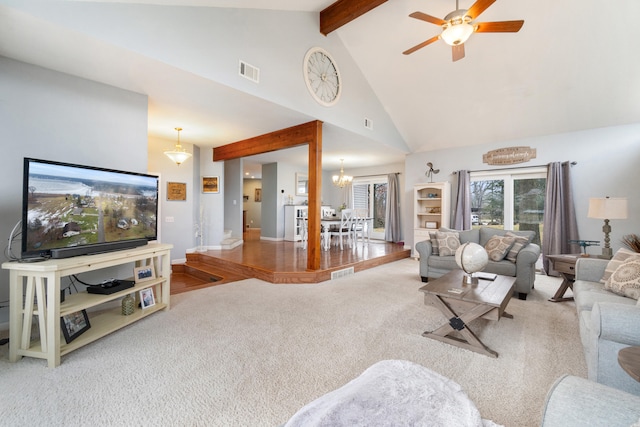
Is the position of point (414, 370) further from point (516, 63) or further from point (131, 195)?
point (516, 63)

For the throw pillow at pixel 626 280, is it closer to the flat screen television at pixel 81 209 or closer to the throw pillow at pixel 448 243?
the throw pillow at pixel 448 243

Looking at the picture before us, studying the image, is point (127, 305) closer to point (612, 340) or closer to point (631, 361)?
point (631, 361)

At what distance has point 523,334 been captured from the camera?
2527 millimetres

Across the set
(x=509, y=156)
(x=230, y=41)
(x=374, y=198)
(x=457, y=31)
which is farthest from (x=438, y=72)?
(x=374, y=198)

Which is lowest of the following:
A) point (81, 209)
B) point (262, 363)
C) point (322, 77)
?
point (262, 363)

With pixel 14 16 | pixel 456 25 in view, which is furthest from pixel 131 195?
pixel 456 25

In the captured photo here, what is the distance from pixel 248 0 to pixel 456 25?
7.40 ft

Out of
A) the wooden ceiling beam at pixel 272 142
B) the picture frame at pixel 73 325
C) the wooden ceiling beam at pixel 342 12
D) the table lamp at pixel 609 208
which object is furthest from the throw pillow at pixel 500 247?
the picture frame at pixel 73 325

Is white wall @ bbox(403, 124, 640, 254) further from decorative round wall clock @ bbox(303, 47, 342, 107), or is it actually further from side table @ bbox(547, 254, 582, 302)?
decorative round wall clock @ bbox(303, 47, 342, 107)

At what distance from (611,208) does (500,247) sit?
1237 millimetres

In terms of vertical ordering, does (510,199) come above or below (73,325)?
above

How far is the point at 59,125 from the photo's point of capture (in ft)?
9.11

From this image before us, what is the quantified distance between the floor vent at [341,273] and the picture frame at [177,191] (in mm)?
3562

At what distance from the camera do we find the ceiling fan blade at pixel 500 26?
8.51 feet
